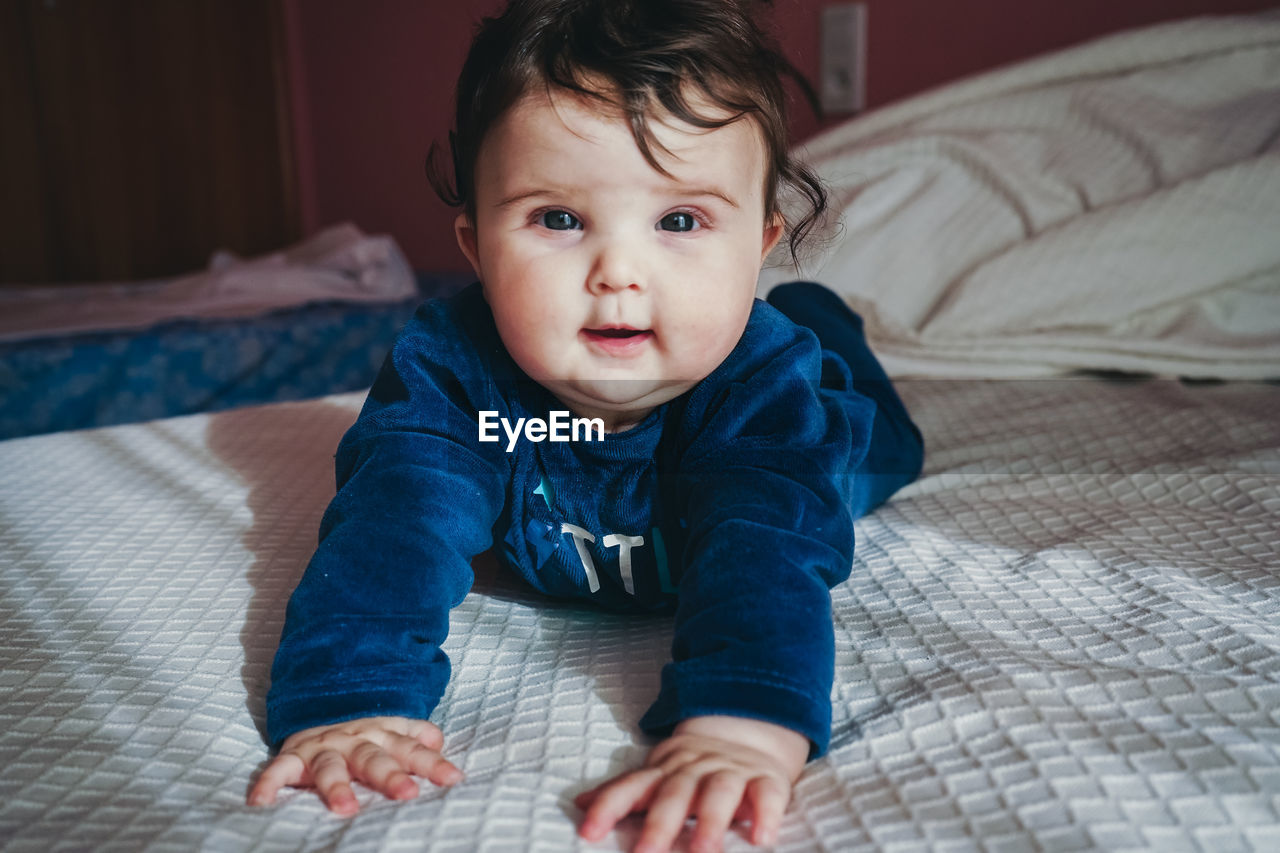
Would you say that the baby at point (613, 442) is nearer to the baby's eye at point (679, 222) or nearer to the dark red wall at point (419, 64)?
the baby's eye at point (679, 222)

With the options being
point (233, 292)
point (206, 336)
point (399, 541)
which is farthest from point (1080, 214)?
point (233, 292)

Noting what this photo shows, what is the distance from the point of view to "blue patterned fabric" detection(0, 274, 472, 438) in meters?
1.51

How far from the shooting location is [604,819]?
1.28 feet

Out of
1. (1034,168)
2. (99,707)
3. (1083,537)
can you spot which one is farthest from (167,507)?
(1034,168)

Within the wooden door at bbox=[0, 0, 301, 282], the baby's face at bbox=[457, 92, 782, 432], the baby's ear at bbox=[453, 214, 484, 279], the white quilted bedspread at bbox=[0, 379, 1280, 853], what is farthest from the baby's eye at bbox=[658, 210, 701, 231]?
the wooden door at bbox=[0, 0, 301, 282]

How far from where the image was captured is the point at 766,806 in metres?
0.40

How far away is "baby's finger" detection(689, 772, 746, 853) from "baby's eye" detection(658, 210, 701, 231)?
306 millimetres

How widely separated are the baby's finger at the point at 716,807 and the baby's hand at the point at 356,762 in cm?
11

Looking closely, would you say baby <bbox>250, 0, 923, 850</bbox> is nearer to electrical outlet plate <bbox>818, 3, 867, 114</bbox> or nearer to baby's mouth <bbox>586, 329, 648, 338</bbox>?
baby's mouth <bbox>586, 329, 648, 338</bbox>

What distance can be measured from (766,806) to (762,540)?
0.50 ft

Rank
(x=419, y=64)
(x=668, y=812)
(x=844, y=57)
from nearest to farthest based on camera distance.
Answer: (x=668, y=812) < (x=844, y=57) < (x=419, y=64)

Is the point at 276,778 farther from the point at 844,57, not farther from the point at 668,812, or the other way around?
the point at 844,57

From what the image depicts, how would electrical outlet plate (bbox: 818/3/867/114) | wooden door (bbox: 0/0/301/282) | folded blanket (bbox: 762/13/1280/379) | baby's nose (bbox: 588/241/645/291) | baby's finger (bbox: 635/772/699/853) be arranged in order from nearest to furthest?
baby's finger (bbox: 635/772/699/853), baby's nose (bbox: 588/241/645/291), folded blanket (bbox: 762/13/1280/379), electrical outlet plate (bbox: 818/3/867/114), wooden door (bbox: 0/0/301/282)

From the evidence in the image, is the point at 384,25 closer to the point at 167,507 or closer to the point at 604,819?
the point at 167,507
